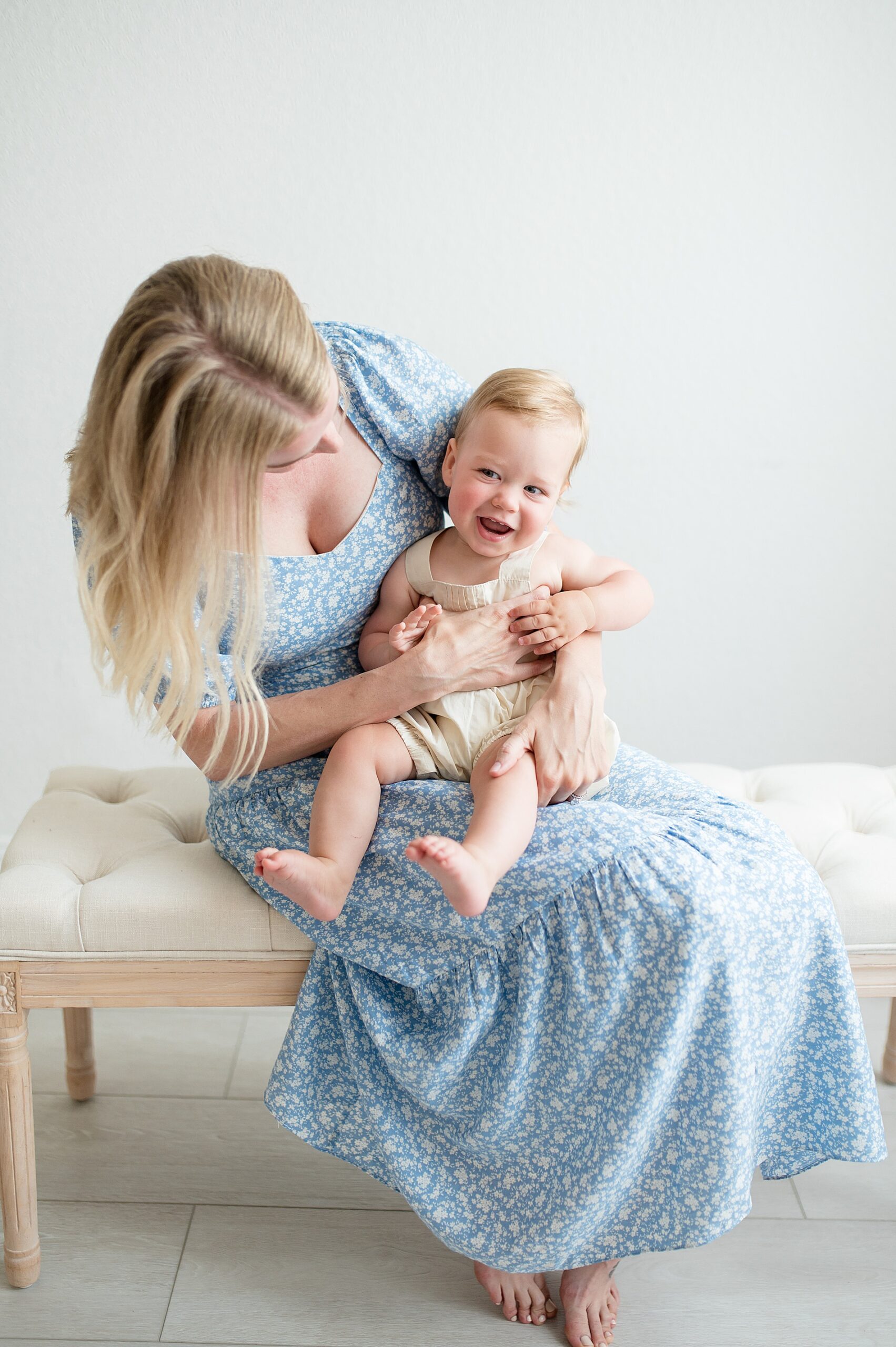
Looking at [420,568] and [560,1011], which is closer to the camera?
[560,1011]

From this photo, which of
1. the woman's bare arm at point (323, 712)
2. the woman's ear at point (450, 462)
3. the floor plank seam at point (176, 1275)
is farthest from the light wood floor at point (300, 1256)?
the woman's ear at point (450, 462)

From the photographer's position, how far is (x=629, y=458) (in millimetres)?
2170

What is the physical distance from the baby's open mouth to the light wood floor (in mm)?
920

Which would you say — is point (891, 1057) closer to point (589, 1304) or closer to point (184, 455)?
point (589, 1304)

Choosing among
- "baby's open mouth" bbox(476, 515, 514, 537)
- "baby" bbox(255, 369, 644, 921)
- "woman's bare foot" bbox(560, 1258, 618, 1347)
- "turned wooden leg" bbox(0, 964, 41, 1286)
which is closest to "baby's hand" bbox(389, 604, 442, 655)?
"baby" bbox(255, 369, 644, 921)

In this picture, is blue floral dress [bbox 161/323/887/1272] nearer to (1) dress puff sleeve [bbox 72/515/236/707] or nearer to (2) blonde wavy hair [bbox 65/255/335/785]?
(1) dress puff sleeve [bbox 72/515/236/707]

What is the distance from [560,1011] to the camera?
115 centimetres

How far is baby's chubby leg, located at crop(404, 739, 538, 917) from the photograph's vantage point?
3.33 feet

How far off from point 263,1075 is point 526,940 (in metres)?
0.81

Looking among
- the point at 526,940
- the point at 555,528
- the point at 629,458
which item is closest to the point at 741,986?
the point at 526,940

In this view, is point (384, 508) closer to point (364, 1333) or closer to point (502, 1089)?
point (502, 1089)

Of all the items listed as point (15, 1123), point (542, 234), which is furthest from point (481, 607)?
point (542, 234)

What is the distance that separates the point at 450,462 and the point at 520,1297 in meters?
1.01

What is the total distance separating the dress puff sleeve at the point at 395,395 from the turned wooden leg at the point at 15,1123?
0.78 metres
